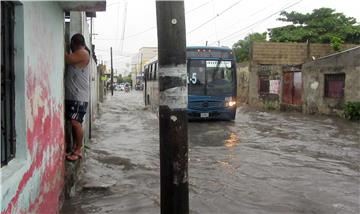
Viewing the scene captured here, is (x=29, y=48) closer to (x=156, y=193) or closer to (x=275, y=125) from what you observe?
(x=156, y=193)

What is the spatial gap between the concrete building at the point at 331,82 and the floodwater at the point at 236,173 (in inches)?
239

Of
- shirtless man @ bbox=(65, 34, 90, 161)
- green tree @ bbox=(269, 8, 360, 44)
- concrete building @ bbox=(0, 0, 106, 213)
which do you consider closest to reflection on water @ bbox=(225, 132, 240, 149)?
shirtless man @ bbox=(65, 34, 90, 161)

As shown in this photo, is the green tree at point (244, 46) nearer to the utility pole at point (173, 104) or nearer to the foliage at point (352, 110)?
the foliage at point (352, 110)

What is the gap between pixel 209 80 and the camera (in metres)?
17.9

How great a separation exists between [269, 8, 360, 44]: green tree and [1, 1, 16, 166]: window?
1502 inches

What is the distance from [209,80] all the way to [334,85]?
286 inches

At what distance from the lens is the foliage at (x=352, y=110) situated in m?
19.3

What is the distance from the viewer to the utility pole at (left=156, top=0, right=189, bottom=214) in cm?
373

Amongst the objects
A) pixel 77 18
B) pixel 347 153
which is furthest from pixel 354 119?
pixel 77 18

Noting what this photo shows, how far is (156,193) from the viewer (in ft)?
23.0

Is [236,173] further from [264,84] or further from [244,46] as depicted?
[244,46]

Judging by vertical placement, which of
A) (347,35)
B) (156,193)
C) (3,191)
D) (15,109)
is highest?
(347,35)

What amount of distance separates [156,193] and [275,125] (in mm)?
11549

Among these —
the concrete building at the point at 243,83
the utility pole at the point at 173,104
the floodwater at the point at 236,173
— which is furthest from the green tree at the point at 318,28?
the utility pole at the point at 173,104
